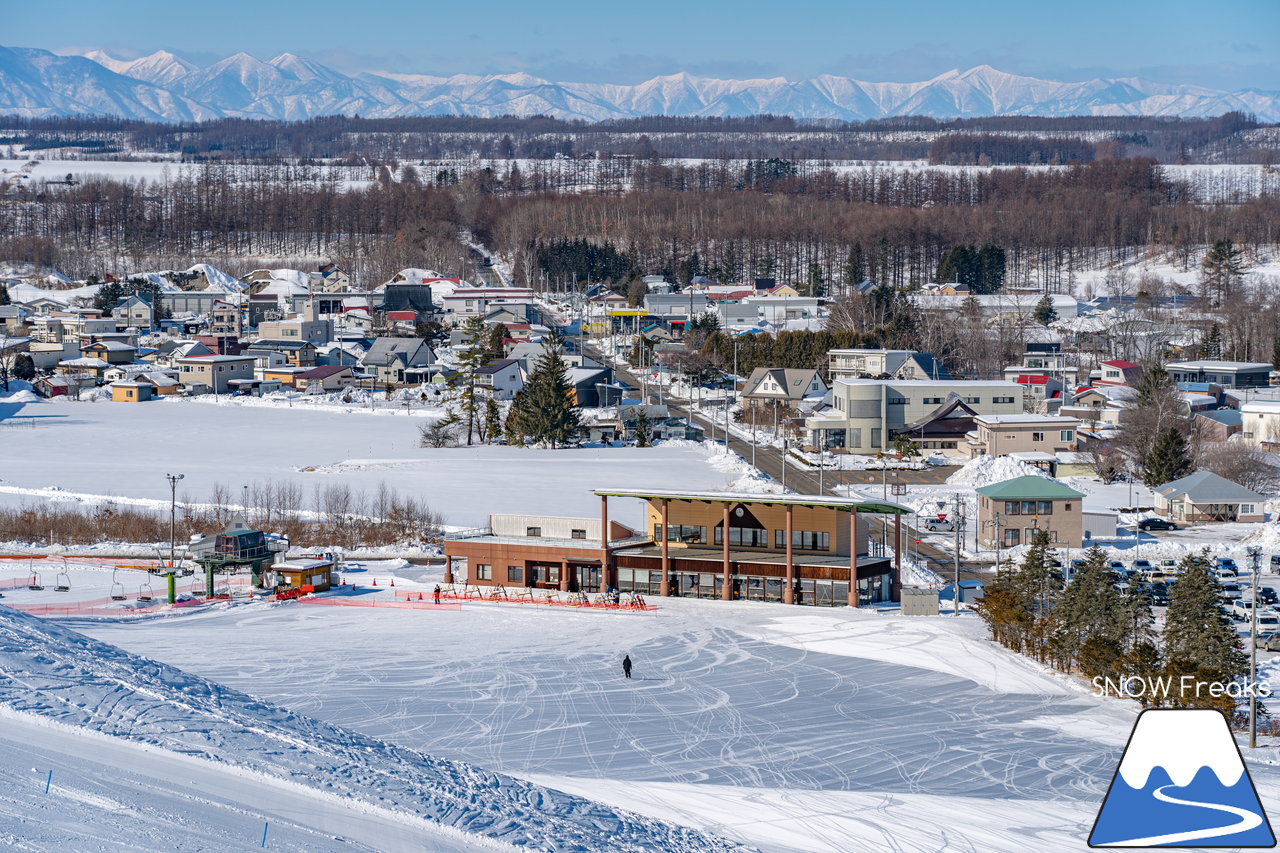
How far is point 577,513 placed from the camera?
67.4 feet

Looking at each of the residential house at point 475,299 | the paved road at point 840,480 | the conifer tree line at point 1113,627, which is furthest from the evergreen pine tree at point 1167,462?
the residential house at point 475,299

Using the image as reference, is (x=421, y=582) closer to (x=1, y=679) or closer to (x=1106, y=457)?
(x=1, y=679)

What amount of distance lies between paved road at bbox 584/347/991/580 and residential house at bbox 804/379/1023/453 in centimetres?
162

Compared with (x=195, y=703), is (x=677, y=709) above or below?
below

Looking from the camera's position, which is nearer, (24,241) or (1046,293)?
(1046,293)

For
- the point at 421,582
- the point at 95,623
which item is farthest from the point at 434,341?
the point at 95,623

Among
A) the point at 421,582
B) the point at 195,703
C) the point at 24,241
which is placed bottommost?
the point at 421,582

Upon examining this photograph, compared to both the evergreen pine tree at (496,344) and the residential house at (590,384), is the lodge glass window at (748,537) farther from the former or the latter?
the evergreen pine tree at (496,344)

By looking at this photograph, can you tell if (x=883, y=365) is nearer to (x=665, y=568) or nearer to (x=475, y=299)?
(x=475, y=299)

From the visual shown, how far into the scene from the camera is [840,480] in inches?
953

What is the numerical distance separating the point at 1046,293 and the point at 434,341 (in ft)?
82.9

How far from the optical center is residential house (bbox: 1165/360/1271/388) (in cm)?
3459

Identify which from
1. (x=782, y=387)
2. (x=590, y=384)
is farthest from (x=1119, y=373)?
(x=590, y=384)
